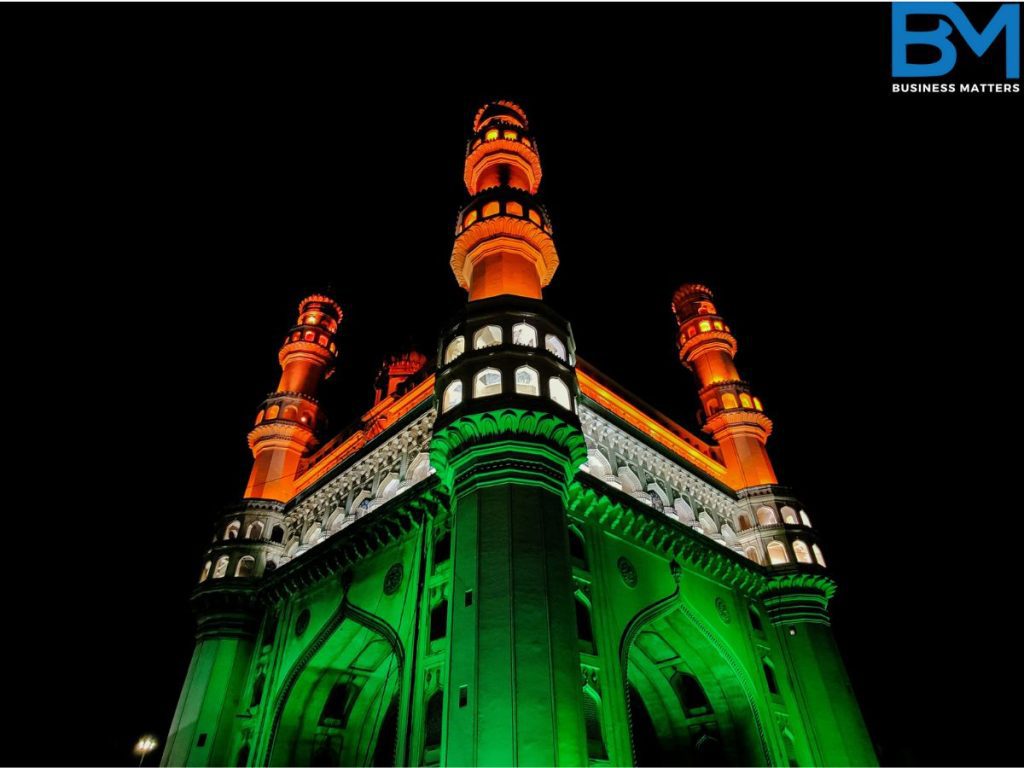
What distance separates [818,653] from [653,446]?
29.2 feet

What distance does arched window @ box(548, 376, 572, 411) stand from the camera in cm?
1976

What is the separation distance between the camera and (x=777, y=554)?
26281 millimetres

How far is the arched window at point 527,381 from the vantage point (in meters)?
19.5

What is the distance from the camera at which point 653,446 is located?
25.5 m

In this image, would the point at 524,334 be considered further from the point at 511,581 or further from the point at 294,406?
the point at 294,406

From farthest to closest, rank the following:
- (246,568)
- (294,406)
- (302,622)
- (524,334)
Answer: (294,406) → (246,568) → (302,622) → (524,334)

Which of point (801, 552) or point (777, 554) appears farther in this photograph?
point (777, 554)

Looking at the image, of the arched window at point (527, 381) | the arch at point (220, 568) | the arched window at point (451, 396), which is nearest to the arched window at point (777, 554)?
the arched window at point (527, 381)

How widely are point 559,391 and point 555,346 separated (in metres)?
1.87

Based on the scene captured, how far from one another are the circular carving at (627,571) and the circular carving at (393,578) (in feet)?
21.1

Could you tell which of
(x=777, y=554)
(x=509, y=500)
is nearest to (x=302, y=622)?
(x=509, y=500)

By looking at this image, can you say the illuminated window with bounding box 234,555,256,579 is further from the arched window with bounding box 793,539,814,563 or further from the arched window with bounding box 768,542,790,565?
the arched window with bounding box 793,539,814,563

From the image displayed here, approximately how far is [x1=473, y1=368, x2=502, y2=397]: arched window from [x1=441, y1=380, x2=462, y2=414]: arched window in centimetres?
54

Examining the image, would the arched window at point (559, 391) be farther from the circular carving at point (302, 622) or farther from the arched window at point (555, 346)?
the circular carving at point (302, 622)
